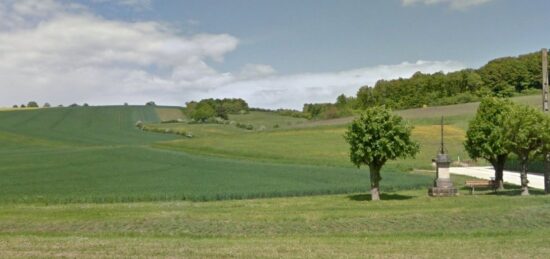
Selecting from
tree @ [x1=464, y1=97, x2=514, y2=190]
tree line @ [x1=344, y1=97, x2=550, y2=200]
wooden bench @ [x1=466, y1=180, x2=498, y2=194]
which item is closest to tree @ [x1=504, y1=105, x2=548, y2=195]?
tree line @ [x1=344, y1=97, x2=550, y2=200]

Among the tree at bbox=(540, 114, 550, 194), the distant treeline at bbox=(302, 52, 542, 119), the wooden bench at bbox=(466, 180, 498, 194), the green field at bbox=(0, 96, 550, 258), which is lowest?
the wooden bench at bbox=(466, 180, 498, 194)

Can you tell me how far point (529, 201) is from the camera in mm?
26562

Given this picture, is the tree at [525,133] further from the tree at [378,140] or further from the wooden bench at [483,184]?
the tree at [378,140]

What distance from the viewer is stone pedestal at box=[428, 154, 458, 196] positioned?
34.5 meters

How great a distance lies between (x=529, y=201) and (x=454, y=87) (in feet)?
422

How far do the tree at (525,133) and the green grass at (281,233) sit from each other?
20.3 ft

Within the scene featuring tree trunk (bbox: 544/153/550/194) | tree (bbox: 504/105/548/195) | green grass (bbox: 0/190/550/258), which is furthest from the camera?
tree trunk (bbox: 544/153/550/194)

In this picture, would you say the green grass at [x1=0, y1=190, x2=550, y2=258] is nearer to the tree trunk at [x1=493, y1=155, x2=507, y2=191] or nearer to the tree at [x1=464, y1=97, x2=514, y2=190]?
the tree at [x1=464, y1=97, x2=514, y2=190]

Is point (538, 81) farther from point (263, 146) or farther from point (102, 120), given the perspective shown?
point (102, 120)

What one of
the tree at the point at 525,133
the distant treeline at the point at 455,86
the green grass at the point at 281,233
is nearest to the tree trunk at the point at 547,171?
the tree at the point at 525,133

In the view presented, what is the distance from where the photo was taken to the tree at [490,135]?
38781mm

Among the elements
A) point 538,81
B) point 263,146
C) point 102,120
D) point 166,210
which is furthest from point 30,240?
point 538,81

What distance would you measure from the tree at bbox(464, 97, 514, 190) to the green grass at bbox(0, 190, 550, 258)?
39.3ft

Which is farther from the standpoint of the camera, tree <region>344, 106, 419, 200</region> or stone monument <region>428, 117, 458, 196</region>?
stone monument <region>428, 117, 458, 196</region>
